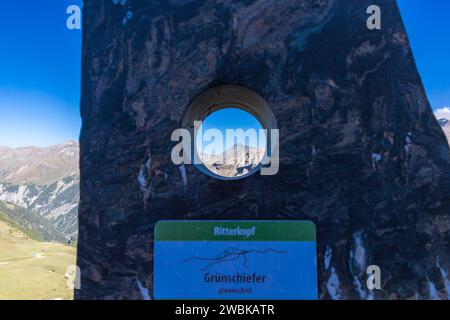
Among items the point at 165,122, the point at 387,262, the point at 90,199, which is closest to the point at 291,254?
the point at 387,262

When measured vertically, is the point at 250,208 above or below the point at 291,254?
above

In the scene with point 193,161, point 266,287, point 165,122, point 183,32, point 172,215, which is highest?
point 183,32

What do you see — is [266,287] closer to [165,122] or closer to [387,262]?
[387,262]

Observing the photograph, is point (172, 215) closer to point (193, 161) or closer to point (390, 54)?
point (193, 161)

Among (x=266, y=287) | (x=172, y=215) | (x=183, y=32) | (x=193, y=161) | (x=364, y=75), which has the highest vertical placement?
(x=183, y=32)

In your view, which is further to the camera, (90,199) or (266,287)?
(90,199)

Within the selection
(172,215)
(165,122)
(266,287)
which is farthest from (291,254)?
(165,122)
